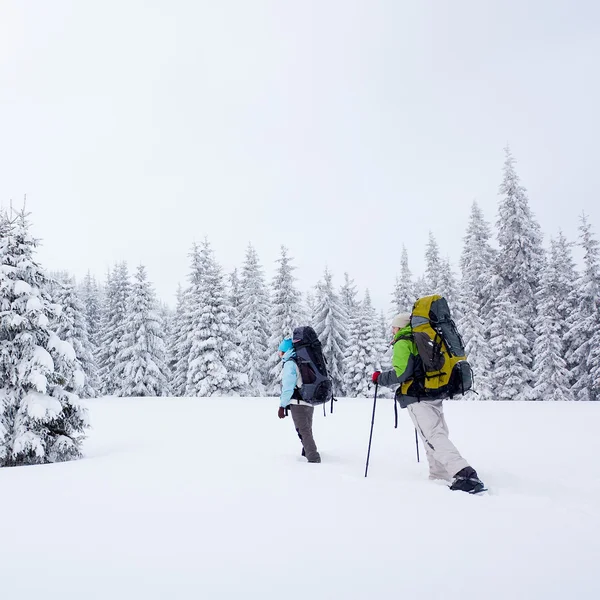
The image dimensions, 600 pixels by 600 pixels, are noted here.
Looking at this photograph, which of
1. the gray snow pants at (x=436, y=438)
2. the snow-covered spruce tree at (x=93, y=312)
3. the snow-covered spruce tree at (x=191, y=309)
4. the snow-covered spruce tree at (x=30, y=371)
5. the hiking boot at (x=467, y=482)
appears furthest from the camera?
the snow-covered spruce tree at (x=93, y=312)

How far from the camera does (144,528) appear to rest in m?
3.73

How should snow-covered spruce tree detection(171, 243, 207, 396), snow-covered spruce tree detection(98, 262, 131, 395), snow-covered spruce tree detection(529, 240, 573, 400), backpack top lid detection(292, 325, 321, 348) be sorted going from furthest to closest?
snow-covered spruce tree detection(98, 262, 131, 395) < snow-covered spruce tree detection(171, 243, 207, 396) < snow-covered spruce tree detection(529, 240, 573, 400) < backpack top lid detection(292, 325, 321, 348)

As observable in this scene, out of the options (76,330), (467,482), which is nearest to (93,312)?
(76,330)

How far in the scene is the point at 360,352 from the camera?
114 ft

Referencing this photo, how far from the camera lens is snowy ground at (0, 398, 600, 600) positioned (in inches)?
111

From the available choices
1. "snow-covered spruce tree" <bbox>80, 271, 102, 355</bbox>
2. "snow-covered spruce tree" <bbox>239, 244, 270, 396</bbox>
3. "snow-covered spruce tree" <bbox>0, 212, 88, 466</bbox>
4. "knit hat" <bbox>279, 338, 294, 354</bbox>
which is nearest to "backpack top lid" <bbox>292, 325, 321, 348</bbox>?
"knit hat" <bbox>279, 338, 294, 354</bbox>

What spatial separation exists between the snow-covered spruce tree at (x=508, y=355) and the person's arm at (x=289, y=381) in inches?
1001

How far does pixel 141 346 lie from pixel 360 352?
17.0 m

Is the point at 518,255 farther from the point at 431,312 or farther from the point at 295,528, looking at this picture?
the point at 295,528

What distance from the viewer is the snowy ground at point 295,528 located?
2.81 m

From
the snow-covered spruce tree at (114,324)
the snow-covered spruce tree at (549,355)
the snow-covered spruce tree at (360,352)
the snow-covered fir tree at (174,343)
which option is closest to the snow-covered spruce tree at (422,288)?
the snow-covered spruce tree at (360,352)

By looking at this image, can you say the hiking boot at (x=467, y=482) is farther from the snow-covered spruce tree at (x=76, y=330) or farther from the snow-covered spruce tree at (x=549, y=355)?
the snow-covered spruce tree at (x=76, y=330)

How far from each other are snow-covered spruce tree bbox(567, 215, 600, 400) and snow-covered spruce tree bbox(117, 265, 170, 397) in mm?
29641

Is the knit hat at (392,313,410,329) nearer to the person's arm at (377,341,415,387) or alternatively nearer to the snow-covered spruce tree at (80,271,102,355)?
the person's arm at (377,341,415,387)
